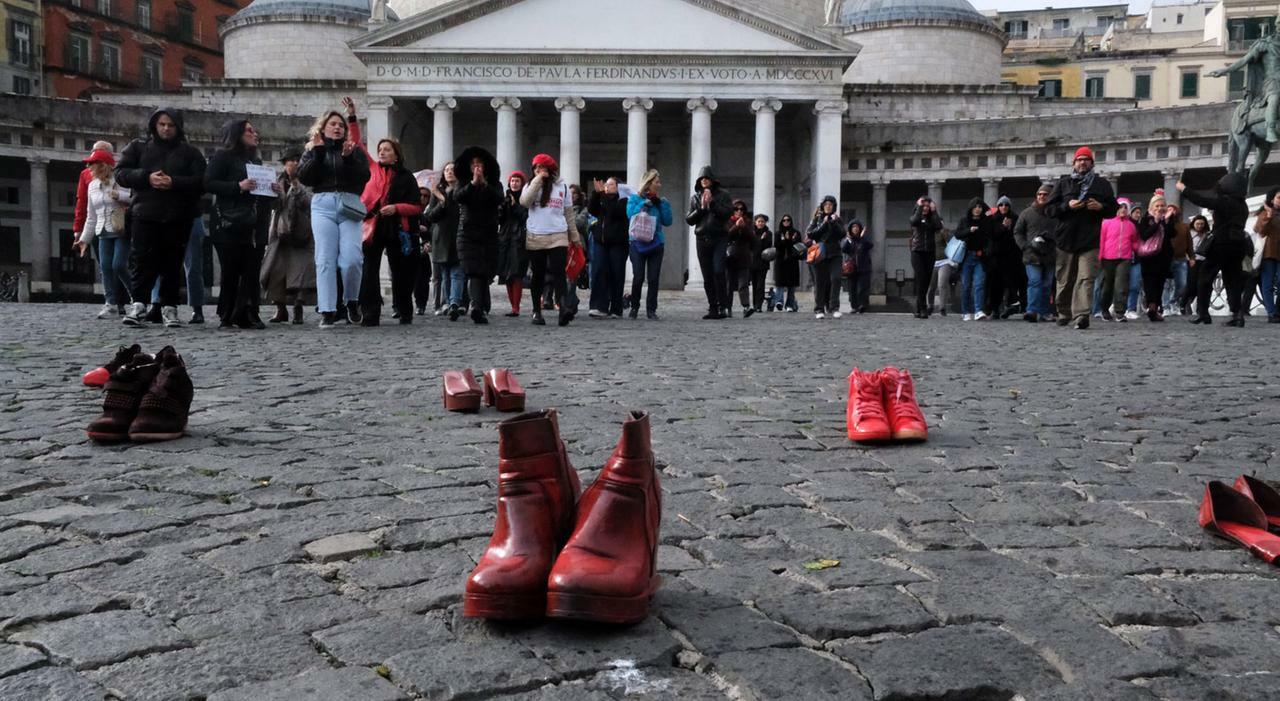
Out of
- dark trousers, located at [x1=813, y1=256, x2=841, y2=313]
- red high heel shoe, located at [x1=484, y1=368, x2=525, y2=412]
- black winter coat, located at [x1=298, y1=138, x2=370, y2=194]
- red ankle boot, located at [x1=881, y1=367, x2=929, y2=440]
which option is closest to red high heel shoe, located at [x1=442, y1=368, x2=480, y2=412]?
red high heel shoe, located at [x1=484, y1=368, x2=525, y2=412]

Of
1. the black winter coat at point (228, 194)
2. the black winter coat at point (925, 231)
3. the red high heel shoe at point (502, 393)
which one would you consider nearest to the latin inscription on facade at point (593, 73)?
the black winter coat at point (925, 231)

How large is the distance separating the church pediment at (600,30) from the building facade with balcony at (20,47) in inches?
852

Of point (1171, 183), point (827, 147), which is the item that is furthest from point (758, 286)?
point (1171, 183)

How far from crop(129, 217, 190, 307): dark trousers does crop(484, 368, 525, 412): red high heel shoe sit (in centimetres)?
621

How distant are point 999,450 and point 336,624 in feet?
11.3

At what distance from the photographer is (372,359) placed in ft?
30.2

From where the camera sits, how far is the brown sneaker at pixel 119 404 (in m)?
5.02

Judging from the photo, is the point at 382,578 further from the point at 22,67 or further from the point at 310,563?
the point at 22,67

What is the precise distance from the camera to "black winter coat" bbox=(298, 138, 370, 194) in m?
11.3

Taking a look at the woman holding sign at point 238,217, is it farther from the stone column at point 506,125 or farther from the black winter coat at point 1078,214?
the stone column at point 506,125

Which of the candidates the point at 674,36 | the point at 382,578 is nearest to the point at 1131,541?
the point at 382,578

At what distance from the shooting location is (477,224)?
1341cm

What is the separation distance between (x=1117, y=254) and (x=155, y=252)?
12922 millimetres

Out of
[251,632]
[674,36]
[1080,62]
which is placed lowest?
[251,632]
